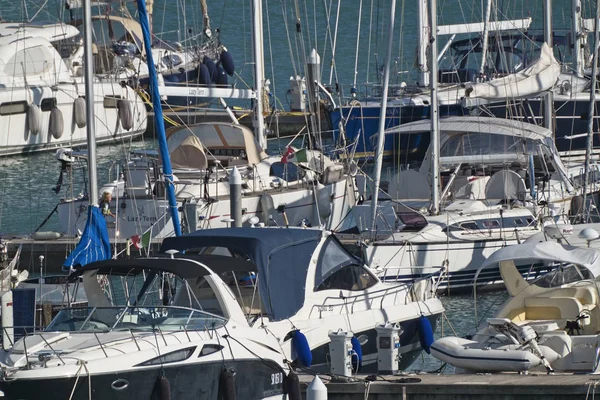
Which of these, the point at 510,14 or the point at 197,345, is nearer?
the point at 197,345

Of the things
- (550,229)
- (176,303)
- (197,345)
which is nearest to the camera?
(197,345)

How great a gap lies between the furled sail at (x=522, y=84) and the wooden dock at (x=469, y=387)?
16.7 m

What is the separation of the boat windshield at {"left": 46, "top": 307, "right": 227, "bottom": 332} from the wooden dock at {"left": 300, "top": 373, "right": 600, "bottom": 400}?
5.08 feet

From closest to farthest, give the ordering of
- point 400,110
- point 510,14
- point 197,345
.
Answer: point 197,345
point 400,110
point 510,14

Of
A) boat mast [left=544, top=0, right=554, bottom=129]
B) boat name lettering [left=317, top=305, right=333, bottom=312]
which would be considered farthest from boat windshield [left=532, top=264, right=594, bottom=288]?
boat mast [left=544, top=0, right=554, bottom=129]

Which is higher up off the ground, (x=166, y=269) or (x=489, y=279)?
(x=166, y=269)

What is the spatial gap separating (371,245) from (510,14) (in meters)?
30.5

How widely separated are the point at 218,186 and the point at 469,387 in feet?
41.2

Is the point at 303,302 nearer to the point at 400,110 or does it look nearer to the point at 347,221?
the point at 347,221

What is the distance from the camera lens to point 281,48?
61.5 meters

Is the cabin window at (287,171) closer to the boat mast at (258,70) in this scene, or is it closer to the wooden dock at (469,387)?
the boat mast at (258,70)

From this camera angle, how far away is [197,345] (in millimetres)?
15734

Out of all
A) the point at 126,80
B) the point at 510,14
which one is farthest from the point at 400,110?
the point at 510,14

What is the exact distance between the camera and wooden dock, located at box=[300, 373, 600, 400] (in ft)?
54.2
